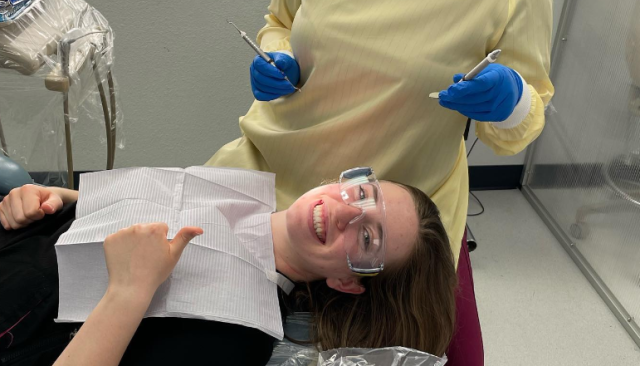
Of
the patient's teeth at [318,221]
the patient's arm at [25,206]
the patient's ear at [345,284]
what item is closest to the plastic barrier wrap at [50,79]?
the patient's arm at [25,206]

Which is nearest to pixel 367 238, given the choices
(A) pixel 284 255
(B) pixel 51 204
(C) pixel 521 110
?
(A) pixel 284 255

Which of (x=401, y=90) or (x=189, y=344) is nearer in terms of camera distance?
(x=189, y=344)

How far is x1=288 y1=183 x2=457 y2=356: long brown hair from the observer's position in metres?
1.29

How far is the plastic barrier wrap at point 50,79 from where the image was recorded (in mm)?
1390

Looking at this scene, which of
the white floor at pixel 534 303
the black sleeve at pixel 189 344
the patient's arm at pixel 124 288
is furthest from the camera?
the white floor at pixel 534 303

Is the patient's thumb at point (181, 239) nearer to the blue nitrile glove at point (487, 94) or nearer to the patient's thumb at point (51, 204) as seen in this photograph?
the patient's thumb at point (51, 204)

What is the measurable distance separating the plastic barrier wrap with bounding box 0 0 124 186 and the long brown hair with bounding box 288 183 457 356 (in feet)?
2.96

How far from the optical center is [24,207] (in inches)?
47.6

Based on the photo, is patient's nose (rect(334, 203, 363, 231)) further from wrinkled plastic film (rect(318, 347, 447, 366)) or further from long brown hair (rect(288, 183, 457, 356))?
wrinkled plastic film (rect(318, 347, 447, 366))

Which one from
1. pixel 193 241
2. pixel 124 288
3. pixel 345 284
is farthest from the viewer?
pixel 345 284

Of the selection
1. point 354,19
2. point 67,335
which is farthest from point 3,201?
point 354,19

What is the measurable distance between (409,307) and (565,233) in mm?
1782

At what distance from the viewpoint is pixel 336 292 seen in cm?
133

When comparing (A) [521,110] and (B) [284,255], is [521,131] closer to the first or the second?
(A) [521,110]
